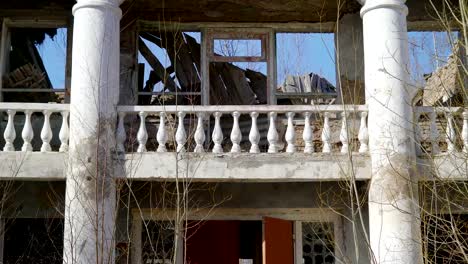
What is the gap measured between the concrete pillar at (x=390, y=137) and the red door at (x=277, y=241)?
1953 mm

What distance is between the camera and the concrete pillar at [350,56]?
10.2 metres

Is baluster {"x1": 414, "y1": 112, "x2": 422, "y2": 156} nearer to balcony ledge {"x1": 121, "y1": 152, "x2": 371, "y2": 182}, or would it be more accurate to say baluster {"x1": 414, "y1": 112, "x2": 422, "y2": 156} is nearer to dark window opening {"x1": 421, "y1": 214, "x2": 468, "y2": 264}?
balcony ledge {"x1": 121, "y1": 152, "x2": 371, "y2": 182}

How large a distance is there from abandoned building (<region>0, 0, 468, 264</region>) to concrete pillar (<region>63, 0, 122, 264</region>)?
2cm

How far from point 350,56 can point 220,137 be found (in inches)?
133

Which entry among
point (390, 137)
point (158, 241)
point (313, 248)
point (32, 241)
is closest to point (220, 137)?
point (390, 137)

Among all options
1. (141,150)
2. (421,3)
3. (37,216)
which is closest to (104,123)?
(141,150)

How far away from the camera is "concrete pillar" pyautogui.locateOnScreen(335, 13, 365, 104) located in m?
10.2

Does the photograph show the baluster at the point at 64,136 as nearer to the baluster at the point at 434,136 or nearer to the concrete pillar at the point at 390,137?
the concrete pillar at the point at 390,137

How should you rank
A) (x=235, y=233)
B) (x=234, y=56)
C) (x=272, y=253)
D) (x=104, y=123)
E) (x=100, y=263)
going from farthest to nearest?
(x=235, y=233), (x=234, y=56), (x=272, y=253), (x=104, y=123), (x=100, y=263)

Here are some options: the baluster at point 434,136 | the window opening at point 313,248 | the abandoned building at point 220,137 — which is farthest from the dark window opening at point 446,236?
the window opening at point 313,248

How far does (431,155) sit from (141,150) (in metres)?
3.49

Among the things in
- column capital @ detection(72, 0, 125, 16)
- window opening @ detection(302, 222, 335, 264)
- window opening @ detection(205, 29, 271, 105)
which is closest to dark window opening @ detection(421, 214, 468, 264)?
window opening @ detection(302, 222, 335, 264)

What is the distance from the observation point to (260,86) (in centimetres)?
1076

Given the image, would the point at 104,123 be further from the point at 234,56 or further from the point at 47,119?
the point at 234,56
